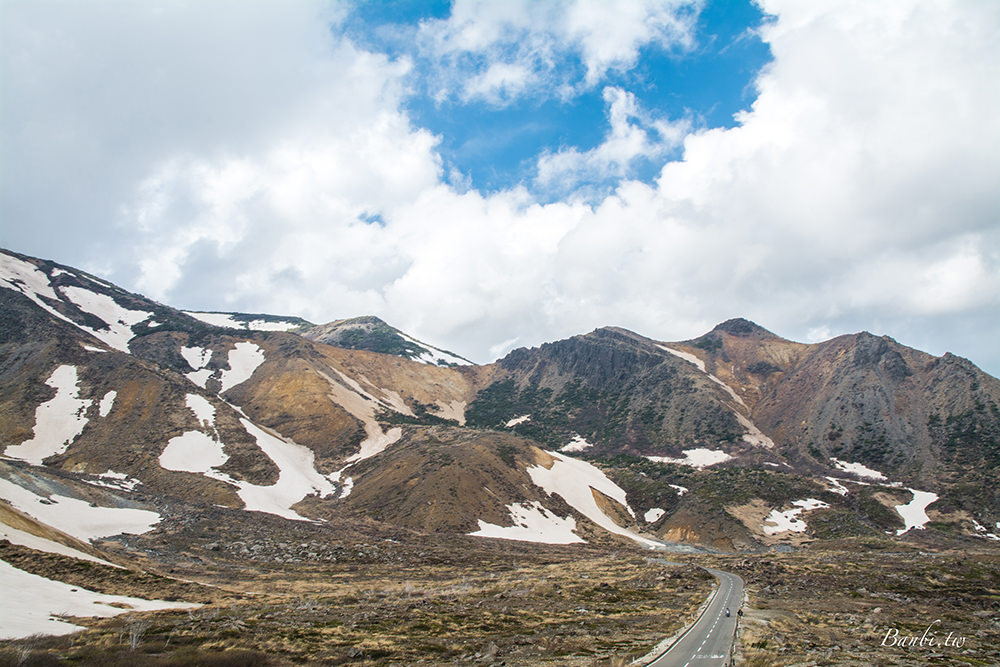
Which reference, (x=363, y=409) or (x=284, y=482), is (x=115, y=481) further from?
(x=363, y=409)

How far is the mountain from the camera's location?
79.4 m

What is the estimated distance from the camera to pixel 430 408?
189500 millimetres

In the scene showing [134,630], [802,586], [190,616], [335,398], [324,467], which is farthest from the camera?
[335,398]

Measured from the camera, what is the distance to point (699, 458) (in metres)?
146

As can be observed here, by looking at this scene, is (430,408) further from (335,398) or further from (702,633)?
(702,633)

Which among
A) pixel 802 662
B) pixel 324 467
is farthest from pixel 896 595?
Result: pixel 324 467

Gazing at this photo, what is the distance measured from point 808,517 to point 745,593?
60.5m

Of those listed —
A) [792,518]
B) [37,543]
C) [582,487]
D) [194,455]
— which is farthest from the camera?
[582,487]

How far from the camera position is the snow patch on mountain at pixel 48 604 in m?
24.3

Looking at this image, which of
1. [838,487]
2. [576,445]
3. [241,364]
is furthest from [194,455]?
[838,487]

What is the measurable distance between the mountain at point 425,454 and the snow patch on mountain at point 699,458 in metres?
0.84

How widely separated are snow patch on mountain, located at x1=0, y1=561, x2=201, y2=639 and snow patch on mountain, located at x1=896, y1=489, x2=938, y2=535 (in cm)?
11241

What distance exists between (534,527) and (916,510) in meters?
75.0

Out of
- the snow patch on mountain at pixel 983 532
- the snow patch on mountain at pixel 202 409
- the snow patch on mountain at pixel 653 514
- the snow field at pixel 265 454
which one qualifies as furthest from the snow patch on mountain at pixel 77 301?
the snow patch on mountain at pixel 983 532
